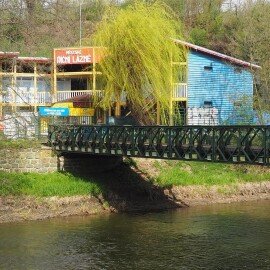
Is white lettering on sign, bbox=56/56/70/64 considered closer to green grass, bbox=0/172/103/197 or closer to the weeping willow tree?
the weeping willow tree

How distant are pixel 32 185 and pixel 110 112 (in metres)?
15.2

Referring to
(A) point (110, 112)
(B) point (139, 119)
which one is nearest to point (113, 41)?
(B) point (139, 119)

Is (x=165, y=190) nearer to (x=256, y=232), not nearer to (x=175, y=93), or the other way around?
(x=256, y=232)

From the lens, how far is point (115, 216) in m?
34.5

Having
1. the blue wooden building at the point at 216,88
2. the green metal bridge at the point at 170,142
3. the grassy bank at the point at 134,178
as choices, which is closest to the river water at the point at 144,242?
the grassy bank at the point at 134,178

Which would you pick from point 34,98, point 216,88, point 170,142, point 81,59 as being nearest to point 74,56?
point 81,59

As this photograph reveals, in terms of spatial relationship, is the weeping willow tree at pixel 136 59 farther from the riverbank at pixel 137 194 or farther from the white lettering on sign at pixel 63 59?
the white lettering on sign at pixel 63 59

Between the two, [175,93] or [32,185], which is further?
A: [175,93]

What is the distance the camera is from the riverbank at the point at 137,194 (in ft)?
113

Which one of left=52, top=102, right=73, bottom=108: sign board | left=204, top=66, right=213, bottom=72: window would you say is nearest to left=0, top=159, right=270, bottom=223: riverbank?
left=52, top=102, right=73, bottom=108: sign board

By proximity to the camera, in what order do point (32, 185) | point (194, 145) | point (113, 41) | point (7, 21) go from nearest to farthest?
point (194, 145)
point (7, 21)
point (32, 185)
point (113, 41)

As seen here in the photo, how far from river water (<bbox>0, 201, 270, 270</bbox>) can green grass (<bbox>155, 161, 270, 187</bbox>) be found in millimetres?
4791

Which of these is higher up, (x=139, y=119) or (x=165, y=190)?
(x=139, y=119)

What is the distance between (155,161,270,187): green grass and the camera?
133 ft
